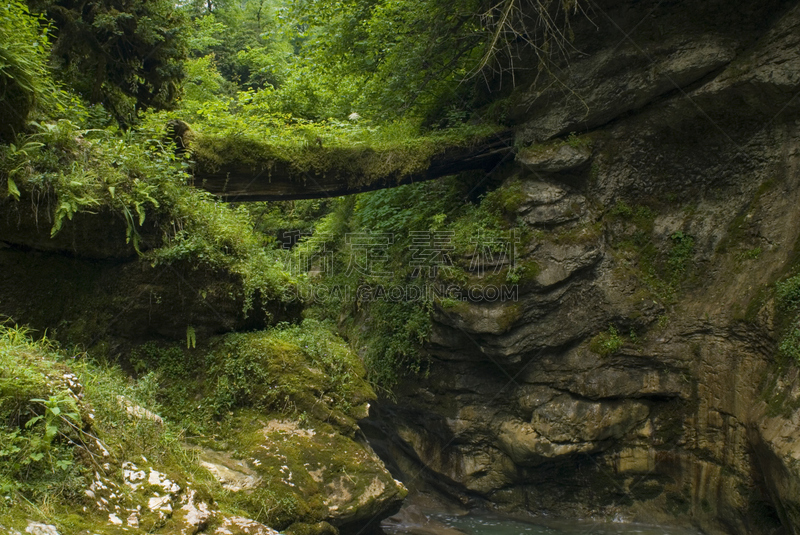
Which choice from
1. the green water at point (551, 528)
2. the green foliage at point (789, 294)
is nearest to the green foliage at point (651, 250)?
the green foliage at point (789, 294)

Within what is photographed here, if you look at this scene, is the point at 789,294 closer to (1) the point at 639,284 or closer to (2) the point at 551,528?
(1) the point at 639,284

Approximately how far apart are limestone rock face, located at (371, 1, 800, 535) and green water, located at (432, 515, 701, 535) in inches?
8.7

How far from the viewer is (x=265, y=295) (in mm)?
7047

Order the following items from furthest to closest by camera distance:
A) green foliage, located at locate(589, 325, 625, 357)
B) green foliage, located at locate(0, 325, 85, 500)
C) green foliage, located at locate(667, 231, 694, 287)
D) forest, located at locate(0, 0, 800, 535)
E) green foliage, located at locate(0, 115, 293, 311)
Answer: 1. green foliage, located at locate(667, 231, 694, 287)
2. green foliage, located at locate(589, 325, 625, 357)
3. forest, located at locate(0, 0, 800, 535)
4. green foliage, located at locate(0, 115, 293, 311)
5. green foliage, located at locate(0, 325, 85, 500)

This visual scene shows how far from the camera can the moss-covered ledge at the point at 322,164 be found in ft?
25.3

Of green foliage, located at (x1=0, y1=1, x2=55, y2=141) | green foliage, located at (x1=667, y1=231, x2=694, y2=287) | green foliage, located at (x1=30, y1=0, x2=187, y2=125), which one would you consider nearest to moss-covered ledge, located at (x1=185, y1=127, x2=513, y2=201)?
green foliage, located at (x1=30, y1=0, x2=187, y2=125)

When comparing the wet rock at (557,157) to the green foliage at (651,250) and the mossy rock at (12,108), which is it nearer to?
the green foliage at (651,250)

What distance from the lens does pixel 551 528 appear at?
8.02 meters

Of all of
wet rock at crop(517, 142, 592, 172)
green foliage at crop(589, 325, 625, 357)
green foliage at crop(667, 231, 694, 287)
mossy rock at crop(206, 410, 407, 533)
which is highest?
wet rock at crop(517, 142, 592, 172)

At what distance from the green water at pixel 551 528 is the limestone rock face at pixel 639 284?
222 mm

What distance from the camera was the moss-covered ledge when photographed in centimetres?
771

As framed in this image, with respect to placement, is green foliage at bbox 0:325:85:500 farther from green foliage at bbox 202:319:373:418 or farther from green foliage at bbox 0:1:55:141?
green foliage at bbox 0:1:55:141

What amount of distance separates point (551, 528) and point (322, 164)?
6593 millimetres

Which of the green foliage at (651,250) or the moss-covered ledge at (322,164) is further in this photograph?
the green foliage at (651,250)
